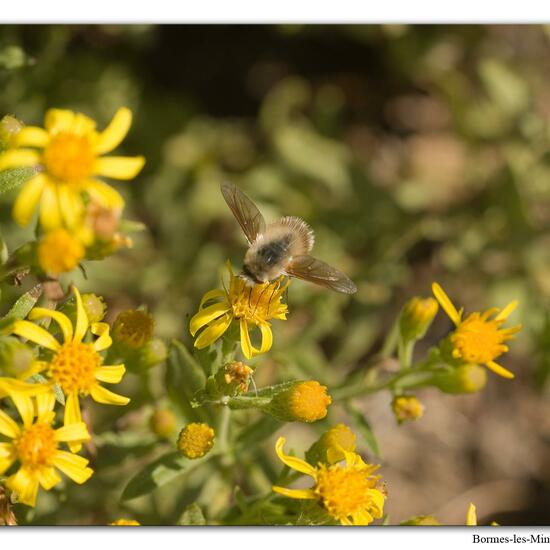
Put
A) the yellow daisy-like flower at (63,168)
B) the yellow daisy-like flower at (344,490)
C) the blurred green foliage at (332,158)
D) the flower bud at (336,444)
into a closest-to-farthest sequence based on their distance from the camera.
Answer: the yellow daisy-like flower at (63,168) < the yellow daisy-like flower at (344,490) < the flower bud at (336,444) < the blurred green foliage at (332,158)

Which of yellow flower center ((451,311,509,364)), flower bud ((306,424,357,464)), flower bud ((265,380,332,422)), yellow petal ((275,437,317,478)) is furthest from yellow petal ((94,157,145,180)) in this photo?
yellow flower center ((451,311,509,364))

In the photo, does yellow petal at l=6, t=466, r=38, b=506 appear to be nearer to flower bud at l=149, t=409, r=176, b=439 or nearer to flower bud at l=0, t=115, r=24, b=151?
flower bud at l=149, t=409, r=176, b=439

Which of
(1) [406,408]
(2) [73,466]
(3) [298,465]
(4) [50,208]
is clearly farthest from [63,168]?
(1) [406,408]

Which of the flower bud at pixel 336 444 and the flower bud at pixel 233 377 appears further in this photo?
the flower bud at pixel 336 444

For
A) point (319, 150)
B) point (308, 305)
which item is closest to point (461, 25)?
point (319, 150)

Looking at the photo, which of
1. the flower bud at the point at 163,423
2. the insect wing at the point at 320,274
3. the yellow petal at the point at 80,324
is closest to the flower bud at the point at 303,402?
the insect wing at the point at 320,274

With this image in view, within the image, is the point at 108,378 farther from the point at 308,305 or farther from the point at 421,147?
the point at 421,147

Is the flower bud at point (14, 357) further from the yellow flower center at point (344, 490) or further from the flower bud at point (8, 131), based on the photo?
the yellow flower center at point (344, 490)
